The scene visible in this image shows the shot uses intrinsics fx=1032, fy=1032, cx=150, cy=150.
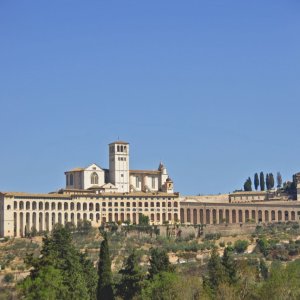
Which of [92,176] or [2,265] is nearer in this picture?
[2,265]

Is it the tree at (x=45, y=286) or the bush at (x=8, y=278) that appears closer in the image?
the tree at (x=45, y=286)

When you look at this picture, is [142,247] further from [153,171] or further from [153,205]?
[153,171]

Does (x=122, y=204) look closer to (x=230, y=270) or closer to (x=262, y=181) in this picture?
(x=262, y=181)

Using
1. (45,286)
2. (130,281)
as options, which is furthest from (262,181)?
(45,286)

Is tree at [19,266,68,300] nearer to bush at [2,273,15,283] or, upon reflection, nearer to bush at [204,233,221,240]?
bush at [2,273,15,283]

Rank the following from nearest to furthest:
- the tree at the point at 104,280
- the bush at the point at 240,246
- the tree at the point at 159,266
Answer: the tree at the point at 159,266 < the tree at the point at 104,280 < the bush at the point at 240,246

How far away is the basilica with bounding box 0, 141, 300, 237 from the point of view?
93375mm

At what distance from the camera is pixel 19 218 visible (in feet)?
303

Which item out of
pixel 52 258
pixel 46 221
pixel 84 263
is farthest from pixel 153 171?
pixel 52 258

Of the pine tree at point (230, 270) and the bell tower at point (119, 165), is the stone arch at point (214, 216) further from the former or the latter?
the pine tree at point (230, 270)

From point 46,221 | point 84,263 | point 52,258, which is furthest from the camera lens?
point 46,221

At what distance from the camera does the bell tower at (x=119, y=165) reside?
10119 centimetres

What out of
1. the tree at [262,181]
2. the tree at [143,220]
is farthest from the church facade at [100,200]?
the tree at [262,181]

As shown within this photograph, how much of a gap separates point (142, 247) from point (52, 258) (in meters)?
42.1
